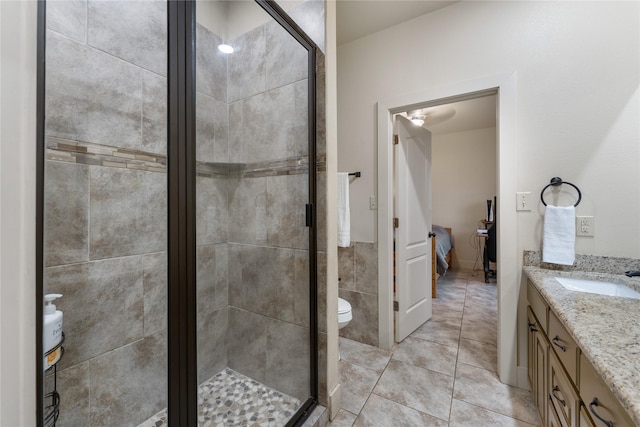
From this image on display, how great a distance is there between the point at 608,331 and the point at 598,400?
24cm

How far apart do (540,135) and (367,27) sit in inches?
61.0

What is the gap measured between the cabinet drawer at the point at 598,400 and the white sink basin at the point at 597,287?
26.5 inches

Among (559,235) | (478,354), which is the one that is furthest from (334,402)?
(559,235)

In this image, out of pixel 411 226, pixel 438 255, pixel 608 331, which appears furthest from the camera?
pixel 438 255

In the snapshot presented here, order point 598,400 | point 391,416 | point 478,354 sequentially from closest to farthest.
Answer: point 598,400, point 391,416, point 478,354

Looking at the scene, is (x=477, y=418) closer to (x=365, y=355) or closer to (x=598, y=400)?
(x=365, y=355)

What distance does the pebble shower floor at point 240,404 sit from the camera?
142 cm

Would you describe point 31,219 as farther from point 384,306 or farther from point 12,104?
point 384,306

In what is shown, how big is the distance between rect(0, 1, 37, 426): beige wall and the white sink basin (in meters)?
1.95

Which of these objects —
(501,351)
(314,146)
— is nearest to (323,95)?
(314,146)

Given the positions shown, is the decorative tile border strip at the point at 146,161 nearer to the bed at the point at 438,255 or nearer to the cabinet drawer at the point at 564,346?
the cabinet drawer at the point at 564,346

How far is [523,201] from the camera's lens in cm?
181

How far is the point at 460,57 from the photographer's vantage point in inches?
79.1

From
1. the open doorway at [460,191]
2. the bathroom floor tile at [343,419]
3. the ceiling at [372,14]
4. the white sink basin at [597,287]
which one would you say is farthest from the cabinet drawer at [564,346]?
the ceiling at [372,14]
